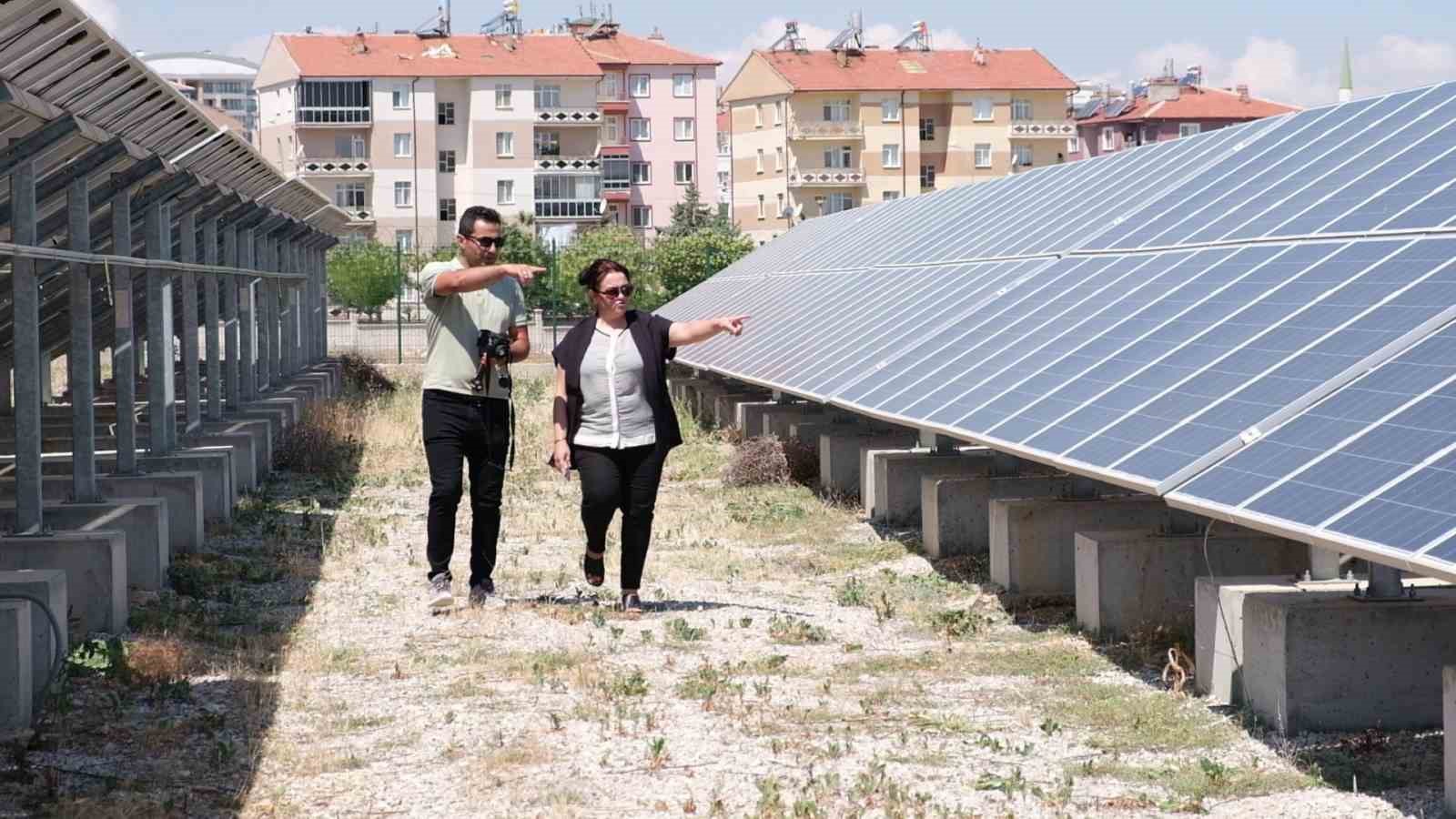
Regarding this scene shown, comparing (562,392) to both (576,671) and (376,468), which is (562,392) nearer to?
(576,671)

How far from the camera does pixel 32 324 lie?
436 inches

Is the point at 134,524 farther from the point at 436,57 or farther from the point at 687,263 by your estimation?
the point at 436,57

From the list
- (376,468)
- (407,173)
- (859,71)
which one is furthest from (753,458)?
(859,71)

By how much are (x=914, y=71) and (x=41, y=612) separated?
311 feet

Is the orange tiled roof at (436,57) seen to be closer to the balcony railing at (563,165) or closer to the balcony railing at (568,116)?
the balcony railing at (568,116)

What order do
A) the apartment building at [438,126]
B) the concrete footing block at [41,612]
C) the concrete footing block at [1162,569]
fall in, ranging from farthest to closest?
the apartment building at [438,126], the concrete footing block at [1162,569], the concrete footing block at [41,612]

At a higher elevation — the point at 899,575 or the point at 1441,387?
the point at 1441,387

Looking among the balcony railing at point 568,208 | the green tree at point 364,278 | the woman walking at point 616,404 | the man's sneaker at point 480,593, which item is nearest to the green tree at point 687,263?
the green tree at point 364,278

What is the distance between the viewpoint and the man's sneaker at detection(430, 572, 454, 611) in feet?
37.4

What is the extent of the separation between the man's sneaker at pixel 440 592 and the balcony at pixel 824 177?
3478 inches

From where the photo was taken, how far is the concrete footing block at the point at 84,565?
10.7 m

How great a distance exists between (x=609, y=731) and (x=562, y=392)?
9.79 ft

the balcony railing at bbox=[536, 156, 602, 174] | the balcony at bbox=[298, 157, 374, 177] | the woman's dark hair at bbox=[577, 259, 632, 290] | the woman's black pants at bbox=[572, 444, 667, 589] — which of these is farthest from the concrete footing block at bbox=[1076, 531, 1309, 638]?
the balcony railing at bbox=[536, 156, 602, 174]

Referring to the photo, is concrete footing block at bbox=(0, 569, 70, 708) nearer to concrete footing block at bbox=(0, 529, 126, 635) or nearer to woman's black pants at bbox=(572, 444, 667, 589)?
concrete footing block at bbox=(0, 529, 126, 635)
